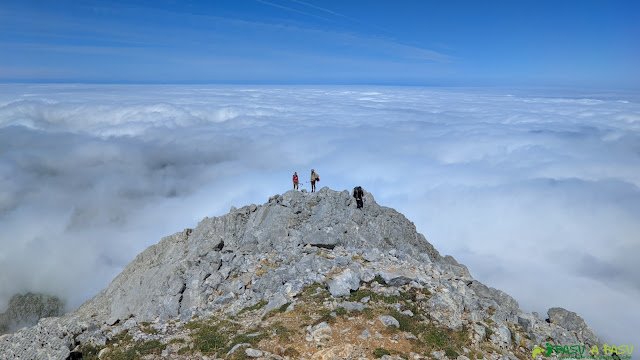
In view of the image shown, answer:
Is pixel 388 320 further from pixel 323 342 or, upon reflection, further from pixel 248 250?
pixel 248 250

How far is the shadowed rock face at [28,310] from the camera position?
54400 mm

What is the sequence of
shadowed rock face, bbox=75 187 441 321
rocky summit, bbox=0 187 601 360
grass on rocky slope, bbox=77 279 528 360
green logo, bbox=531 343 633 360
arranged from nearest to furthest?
grass on rocky slope, bbox=77 279 528 360 → rocky summit, bbox=0 187 601 360 → green logo, bbox=531 343 633 360 → shadowed rock face, bbox=75 187 441 321

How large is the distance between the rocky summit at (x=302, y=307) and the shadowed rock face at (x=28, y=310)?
39329 millimetres

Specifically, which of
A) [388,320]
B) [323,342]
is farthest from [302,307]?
[388,320]

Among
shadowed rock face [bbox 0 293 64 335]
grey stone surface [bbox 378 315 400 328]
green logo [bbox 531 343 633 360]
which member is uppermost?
grey stone surface [bbox 378 315 400 328]

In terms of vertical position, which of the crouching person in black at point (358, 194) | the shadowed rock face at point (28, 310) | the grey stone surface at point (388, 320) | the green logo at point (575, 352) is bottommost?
the shadowed rock face at point (28, 310)

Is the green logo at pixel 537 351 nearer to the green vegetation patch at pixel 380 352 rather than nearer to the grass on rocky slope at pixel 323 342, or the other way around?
the grass on rocky slope at pixel 323 342

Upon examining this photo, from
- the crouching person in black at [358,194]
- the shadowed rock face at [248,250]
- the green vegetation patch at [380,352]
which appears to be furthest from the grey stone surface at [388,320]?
the crouching person in black at [358,194]

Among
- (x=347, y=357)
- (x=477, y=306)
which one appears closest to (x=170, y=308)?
(x=347, y=357)

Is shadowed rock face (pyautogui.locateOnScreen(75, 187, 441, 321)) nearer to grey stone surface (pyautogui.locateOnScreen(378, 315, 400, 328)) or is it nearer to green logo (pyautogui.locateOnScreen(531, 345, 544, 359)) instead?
grey stone surface (pyautogui.locateOnScreen(378, 315, 400, 328))

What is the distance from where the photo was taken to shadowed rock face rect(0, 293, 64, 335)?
178ft

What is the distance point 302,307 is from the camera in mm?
16750

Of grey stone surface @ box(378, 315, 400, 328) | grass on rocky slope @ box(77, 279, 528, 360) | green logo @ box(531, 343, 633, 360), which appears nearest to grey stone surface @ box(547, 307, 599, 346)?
green logo @ box(531, 343, 633, 360)

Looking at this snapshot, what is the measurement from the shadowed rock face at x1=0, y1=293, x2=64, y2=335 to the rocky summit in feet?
Result: 129
